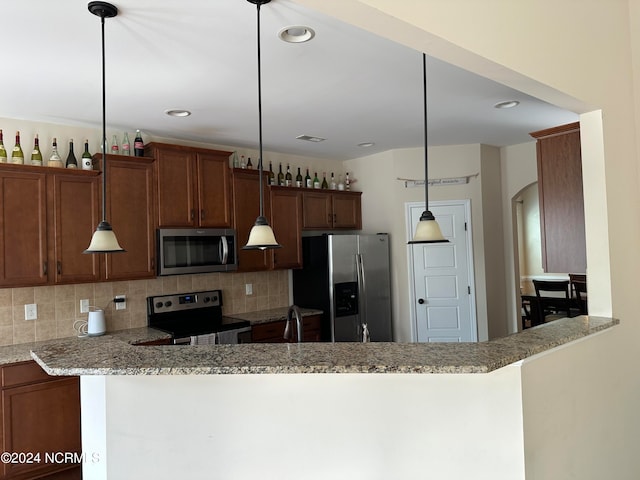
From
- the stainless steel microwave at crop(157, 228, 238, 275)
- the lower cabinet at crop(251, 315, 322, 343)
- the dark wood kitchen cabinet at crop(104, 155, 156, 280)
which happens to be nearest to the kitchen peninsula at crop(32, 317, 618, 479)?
the dark wood kitchen cabinet at crop(104, 155, 156, 280)

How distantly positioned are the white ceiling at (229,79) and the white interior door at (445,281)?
0.98 meters

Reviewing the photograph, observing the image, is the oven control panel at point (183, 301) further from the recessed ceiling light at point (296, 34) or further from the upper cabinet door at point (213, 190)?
the recessed ceiling light at point (296, 34)

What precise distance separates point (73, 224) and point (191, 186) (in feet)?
3.23

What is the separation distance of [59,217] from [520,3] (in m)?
3.25

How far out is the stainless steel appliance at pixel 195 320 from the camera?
3.66 m

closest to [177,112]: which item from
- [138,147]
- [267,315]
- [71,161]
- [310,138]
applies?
[138,147]

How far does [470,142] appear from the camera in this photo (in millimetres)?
4805

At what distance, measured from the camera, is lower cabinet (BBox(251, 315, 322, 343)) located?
13.5 feet

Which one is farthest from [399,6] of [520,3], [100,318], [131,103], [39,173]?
[100,318]

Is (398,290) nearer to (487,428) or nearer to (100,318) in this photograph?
(100,318)

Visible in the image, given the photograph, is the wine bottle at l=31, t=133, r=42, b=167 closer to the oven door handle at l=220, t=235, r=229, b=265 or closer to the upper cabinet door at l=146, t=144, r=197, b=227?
the upper cabinet door at l=146, t=144, r=197, b=227

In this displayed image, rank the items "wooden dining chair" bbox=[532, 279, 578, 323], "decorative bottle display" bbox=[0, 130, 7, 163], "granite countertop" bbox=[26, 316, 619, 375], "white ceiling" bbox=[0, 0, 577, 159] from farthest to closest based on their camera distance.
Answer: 1. "wooden dining chair" bbox=[532, 279, 578, 323]
2. "decorative bottle display" bbox=[0, 130, 7, 163]
3. "white ceiling" bbox=[0, 0, 577, 159]
4. "granite countertop" bbox=[26, 316, 619, 375]

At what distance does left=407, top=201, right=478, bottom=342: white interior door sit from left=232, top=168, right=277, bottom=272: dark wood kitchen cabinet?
1.74 m

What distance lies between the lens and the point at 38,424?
10.0 feet
